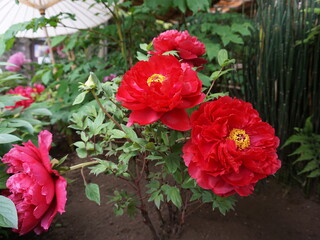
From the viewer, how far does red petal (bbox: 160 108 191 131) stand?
45cm

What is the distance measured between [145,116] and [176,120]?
0.18ft

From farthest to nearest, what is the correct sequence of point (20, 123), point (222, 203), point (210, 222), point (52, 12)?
point (52, 12) → point (210, 222) → point (20, 123) → point (222, 203)

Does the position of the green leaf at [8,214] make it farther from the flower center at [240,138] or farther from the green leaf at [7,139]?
the flower center at [240,138]

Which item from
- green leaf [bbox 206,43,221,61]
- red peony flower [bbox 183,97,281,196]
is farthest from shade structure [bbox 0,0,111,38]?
red peony flower [bbox 183,97,281,196]

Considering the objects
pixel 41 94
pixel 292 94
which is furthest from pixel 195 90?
pixel 41 94

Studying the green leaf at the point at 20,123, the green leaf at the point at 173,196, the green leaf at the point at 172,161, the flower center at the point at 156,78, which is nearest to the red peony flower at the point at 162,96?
the flower center at the point at 156,78

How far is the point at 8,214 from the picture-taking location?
0.45m

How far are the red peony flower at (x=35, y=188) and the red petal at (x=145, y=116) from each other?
0.17 meters

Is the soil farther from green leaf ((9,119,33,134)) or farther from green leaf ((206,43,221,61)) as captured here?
green leaf ((206,43,221,61))

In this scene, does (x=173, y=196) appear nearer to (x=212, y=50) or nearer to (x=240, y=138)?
(x=240, y=138)

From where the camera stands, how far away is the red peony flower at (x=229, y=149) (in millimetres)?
441

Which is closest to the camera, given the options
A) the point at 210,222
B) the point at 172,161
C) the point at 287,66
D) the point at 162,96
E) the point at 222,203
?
the point at 162,96

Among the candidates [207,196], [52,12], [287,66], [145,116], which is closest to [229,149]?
[145,116]

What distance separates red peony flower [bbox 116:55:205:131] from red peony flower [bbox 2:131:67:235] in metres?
0.18
